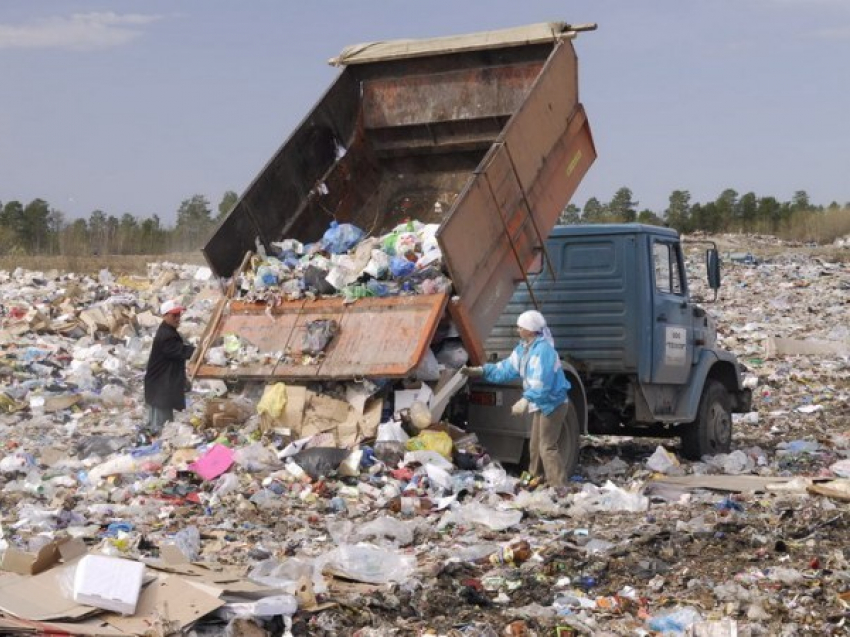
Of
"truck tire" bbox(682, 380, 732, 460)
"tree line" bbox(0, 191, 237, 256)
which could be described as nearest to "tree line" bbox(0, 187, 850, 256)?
"tree line" bbox(0, 191, 237, 256)

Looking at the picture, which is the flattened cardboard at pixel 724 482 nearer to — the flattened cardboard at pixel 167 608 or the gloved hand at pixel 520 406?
the gloved hand at pixel 520 406


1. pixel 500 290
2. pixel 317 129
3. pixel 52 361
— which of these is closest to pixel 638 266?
pixel 500 290

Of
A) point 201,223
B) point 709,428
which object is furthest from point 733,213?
point 709,428

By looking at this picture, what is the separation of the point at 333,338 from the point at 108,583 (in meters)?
3.43

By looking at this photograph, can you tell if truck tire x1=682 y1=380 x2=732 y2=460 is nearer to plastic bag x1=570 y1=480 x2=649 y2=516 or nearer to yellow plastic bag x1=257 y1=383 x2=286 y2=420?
plastic bag x1=570 y1=480 x2=649 y2=516

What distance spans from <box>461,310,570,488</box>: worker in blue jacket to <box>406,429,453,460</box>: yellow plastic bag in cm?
46

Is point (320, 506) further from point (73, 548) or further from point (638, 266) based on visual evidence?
point (638, 266)

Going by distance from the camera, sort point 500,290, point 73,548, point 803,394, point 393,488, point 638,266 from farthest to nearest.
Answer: point 803,394 < point 638,266 < point 500,290 < point 393,488 < point 73,548

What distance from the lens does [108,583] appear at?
454 centimetres

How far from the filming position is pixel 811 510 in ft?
21.7

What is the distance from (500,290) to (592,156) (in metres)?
1.65

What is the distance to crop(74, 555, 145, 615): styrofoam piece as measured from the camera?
14.8ft

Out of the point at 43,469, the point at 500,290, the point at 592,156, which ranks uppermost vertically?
the point at 592,156

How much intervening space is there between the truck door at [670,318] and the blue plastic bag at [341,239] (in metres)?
2.32
